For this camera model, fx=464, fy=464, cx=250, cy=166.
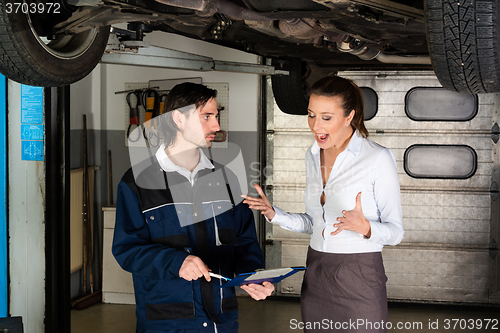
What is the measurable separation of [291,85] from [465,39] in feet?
6.83

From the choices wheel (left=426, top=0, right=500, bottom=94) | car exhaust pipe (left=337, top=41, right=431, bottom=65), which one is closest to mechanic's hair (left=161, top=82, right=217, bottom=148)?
wheel (left=426, top=0, right=500, bottom=94)

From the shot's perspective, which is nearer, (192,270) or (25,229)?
(192,270)

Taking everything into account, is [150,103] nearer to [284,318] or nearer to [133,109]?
[133,109]

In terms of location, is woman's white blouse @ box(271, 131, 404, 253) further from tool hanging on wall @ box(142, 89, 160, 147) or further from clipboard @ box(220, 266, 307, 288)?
tool hanging on wall @ box(142, 89, 160, 147)

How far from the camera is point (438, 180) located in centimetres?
435

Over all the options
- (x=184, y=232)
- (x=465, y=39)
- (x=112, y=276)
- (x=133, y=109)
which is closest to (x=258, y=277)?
(x=184, y=232)

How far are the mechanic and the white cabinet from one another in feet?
9.12

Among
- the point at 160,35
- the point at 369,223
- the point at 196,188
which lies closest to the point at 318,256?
the point at 369,223

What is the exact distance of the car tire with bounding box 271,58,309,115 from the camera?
357cm

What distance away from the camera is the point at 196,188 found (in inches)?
67.9

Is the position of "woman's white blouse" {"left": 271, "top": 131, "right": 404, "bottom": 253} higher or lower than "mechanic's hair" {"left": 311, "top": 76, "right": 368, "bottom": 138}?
lower

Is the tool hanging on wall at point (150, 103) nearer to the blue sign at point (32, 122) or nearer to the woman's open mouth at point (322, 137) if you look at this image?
the blue sign at point (32, 122)

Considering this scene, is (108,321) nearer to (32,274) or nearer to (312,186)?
(32,274)

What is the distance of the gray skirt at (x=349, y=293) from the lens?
1.64 meters
